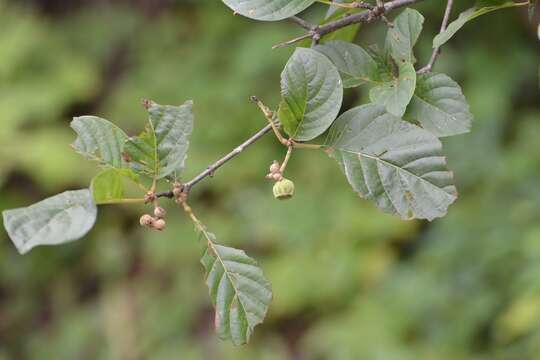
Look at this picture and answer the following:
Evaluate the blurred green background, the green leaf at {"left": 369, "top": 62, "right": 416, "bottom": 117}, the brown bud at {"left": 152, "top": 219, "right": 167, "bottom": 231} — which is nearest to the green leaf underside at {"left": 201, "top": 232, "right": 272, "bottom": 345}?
the brown bud at {"left": 152, "top": 219, "right": 167, "bottom": 231}

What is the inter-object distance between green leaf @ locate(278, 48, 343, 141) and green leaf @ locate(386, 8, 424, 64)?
2.9 inches

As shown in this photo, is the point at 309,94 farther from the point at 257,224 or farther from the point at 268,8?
the point at 257,224

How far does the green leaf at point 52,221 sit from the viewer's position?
55cm

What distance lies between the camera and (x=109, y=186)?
592mm

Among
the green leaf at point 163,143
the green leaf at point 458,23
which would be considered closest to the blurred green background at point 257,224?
the green leaf at point 458,23

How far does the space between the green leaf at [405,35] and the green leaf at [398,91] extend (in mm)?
11

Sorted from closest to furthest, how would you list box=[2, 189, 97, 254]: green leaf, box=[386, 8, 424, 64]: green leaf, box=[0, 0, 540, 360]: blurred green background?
box=[2, 189, 97, 254]: green leaf → box=[386, 8, 424, 64]: green leaf → box=[0, 0, 540, 360]: blurred green background

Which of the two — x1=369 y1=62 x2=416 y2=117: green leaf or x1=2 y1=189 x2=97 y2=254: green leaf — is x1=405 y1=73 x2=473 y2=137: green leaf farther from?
x1=2 y1=189 x2=97 y2=254: green leaf

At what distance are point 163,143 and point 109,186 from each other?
0.06 metres

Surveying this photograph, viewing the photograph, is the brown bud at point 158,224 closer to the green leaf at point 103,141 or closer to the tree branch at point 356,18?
the green leaf at point 103,141

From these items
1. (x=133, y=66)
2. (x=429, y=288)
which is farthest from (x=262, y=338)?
(x=133, y=66)

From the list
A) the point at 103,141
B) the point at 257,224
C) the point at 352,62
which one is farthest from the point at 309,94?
the point at 257,224

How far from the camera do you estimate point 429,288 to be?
199cm

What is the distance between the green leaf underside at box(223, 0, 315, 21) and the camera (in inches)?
25.0
